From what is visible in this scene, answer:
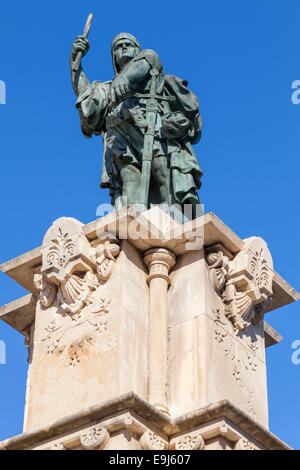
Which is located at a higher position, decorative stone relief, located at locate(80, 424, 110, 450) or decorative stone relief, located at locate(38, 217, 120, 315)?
decorative stone relief, located at locate(38, 217, 120, 315)

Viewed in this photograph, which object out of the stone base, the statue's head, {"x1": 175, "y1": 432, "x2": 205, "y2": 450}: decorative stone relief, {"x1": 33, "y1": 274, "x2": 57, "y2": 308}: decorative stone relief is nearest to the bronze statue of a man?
the statue's head

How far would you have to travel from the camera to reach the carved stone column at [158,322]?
44.5ft

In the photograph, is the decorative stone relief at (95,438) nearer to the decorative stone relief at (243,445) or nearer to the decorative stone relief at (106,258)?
the decorative stone relief at (243,445)

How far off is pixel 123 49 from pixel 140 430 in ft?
20.8

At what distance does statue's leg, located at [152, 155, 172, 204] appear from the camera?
15.8 metres

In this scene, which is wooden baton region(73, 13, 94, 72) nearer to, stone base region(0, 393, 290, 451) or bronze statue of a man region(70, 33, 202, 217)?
bronze statue of a man region(70, 33, 202, 217)

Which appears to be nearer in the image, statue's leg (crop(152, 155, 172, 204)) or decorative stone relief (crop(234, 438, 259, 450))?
decorative stone relief (crop(234, 438, 259, 450))

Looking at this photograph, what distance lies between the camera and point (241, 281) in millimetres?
14609

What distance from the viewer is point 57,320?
1443cm

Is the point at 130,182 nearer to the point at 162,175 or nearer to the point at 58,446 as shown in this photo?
the point at 162,175

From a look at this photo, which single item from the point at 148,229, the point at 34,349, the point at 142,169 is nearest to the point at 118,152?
the point at 142,169

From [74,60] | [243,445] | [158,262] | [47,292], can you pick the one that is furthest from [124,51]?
[243,445]

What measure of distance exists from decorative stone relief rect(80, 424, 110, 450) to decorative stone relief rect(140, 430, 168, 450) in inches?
15.5
